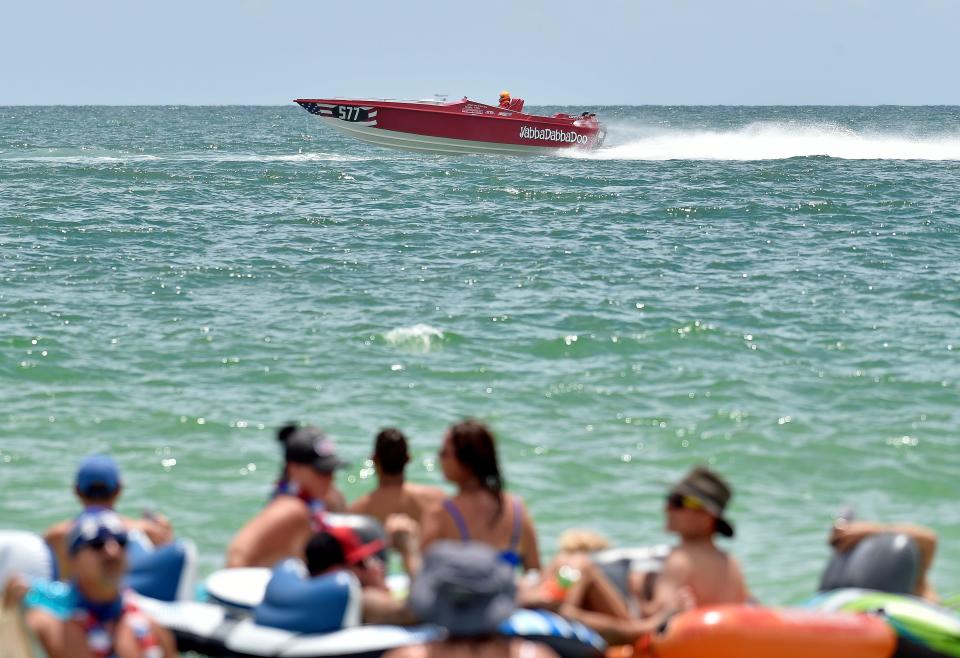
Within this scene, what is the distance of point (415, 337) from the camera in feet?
43.8

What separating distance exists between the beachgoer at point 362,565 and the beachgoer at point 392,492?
872 mm

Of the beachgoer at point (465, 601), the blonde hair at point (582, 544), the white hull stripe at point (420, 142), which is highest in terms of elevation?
the white hull stripe at point (420, 142)

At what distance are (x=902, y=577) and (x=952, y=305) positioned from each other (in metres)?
10.9

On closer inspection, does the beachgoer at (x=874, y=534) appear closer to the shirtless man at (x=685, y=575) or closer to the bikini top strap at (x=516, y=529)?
the shirtless man at (x=685, y=575)

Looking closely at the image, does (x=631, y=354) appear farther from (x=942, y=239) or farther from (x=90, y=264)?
(x=942, y=239)

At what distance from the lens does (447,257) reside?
1948cm

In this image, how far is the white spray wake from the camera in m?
47.2

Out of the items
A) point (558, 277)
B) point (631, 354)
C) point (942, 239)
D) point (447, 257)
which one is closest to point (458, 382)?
point (631, 354)

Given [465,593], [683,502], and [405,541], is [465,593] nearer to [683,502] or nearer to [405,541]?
[683,502]

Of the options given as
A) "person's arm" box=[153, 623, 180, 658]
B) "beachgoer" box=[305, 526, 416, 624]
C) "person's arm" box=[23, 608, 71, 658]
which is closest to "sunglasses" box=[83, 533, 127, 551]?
"person's arm" box=[23, 608, 71, 658]

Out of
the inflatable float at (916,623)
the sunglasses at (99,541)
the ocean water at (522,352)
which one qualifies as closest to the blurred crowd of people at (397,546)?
the sunglasses at (99,541)

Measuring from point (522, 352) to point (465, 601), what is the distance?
9.56m

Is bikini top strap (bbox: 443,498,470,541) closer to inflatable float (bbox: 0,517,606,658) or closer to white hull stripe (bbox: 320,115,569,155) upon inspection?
inflatable float (bbox: 0,517,606,658)

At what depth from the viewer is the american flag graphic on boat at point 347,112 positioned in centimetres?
3669
